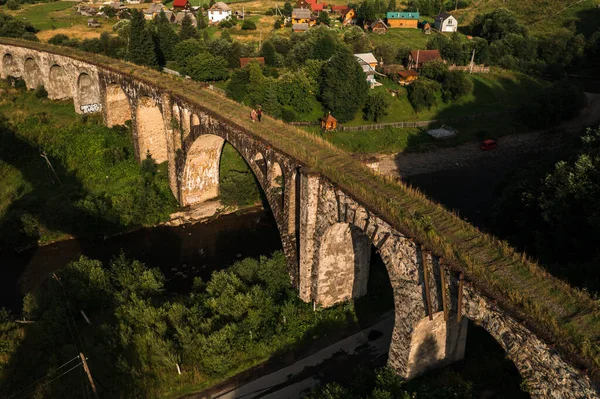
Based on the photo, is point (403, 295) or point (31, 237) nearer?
point (403, 295)

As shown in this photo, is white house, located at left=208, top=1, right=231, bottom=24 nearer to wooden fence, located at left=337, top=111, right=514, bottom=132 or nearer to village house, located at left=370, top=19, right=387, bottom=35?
village house, located at left=370, top=19, right=387, bottom=35

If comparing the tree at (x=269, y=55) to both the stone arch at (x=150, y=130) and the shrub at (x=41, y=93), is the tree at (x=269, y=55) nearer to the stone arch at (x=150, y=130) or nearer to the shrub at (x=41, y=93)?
the shrub at (x=41, y=93)

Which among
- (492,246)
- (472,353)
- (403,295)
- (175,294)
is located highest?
(492,246)

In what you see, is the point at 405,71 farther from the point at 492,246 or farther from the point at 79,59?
the point at 492,246

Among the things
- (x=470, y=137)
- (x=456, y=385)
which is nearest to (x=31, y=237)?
(x=456, y=385)

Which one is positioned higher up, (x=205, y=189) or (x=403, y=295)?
(x=403, y=295)

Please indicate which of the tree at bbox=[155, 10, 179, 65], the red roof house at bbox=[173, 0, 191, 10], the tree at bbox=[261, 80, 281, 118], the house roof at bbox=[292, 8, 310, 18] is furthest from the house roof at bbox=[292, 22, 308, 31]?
the tree at bbox=[261, 80, 281, 118]

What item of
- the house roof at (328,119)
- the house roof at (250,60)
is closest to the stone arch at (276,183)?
the house roof at (328,119)
